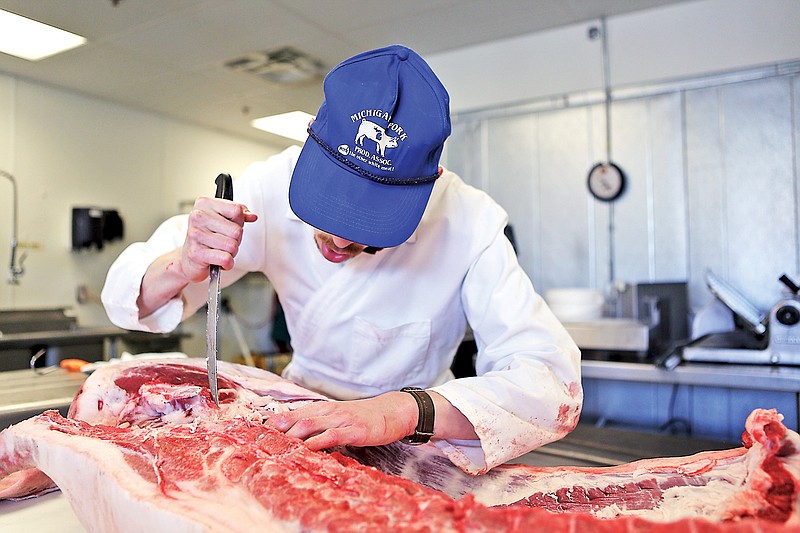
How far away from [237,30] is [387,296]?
323 cm

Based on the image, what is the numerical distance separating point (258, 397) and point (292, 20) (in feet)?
11.1

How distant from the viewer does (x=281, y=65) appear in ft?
15.6

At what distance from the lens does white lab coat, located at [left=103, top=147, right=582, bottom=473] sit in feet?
4.68

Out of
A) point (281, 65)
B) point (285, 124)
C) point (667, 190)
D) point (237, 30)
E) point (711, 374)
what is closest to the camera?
point (711, 374)

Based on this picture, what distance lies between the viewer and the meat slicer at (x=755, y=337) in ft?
8.96

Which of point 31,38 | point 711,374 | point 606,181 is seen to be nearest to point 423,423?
point 711,374

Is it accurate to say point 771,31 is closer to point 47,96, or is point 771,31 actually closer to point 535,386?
point 535,386

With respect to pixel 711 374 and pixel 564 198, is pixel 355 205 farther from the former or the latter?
pixel 564 198

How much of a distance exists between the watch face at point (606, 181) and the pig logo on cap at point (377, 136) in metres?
3.11

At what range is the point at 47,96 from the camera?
5238 millimetres

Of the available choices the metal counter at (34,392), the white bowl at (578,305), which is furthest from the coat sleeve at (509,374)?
the white bowl at (578,305)

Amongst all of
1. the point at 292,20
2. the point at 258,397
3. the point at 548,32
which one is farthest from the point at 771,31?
the point at 258,397

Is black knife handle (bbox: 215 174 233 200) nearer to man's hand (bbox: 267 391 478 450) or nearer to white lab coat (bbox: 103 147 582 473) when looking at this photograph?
white lab coat (bbox: 103 147 582 473)

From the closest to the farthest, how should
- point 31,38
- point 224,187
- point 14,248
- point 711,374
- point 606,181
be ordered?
1. point 224,187
2. point 711,374
3. point 31,38
4. point 606,181
5. point 14,248
